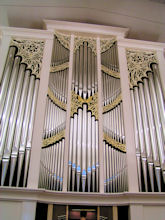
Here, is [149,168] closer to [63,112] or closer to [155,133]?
[155,133]

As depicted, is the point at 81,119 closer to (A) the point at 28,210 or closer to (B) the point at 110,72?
(B) the point at 110,72

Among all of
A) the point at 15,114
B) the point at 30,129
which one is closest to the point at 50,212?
the point at 30,129

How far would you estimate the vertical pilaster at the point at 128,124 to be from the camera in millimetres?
5373

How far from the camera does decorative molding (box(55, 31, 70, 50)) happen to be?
23.9 feet

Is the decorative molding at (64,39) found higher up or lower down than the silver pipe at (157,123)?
higher up

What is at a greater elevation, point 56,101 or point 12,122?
point 56,101

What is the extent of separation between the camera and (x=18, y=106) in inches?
235

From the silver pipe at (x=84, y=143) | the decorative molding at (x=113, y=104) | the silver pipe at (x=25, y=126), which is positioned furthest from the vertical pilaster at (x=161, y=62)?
the silver pipe at (x=25, y=126)

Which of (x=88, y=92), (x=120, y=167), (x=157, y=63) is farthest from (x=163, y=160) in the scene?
(x=157, y=63)

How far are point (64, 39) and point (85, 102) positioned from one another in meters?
2.16

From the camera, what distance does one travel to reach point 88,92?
6508 millimetres

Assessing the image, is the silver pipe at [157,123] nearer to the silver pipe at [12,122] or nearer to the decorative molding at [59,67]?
the decorative molding at [59,67]

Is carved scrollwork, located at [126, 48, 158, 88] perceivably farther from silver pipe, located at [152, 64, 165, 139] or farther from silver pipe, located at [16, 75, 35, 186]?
silver pipe, located at [16, 75, 35, 186]

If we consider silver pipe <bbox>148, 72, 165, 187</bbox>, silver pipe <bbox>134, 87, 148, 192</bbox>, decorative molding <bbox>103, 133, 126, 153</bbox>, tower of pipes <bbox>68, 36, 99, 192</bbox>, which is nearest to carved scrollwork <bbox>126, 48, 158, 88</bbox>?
silver pipe <bbox>148, 72, 165, 187</bbox>
